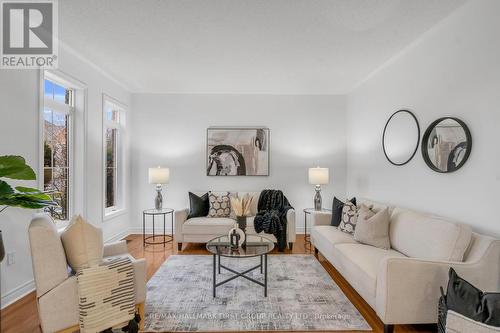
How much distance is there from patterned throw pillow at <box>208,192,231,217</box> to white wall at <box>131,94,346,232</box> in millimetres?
522

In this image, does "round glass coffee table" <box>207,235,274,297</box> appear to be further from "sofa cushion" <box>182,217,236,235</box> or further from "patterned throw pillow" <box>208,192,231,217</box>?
"patterned throw pillow" <box>208,192,231,217</box>

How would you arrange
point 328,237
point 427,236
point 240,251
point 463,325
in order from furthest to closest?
point 328,237 → point 240,251 → point 427,236 → point 463,325

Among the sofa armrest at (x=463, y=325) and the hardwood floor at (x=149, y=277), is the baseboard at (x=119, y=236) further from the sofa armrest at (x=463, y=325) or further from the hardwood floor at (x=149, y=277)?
the sofa armrest at (x=463, y=325)

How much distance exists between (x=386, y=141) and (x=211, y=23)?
8.90 feet

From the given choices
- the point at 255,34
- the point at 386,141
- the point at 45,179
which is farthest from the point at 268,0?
the point at 45,179

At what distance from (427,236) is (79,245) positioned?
9.42ft

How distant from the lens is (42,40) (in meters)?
2.86

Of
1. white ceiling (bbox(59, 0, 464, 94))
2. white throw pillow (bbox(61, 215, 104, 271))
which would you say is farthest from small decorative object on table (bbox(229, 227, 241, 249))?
white ceiling (bbox(59, 0, 464, 94))

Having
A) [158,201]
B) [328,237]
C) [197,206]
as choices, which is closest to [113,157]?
[158,201]

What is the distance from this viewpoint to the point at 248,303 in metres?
2.48

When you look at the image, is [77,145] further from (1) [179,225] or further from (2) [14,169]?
(2) [14,169]

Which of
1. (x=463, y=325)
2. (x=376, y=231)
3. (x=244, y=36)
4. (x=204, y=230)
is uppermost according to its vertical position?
(x=244, y=36)

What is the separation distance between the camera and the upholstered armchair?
172 cm

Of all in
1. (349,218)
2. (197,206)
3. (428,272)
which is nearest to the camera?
(428,272)
